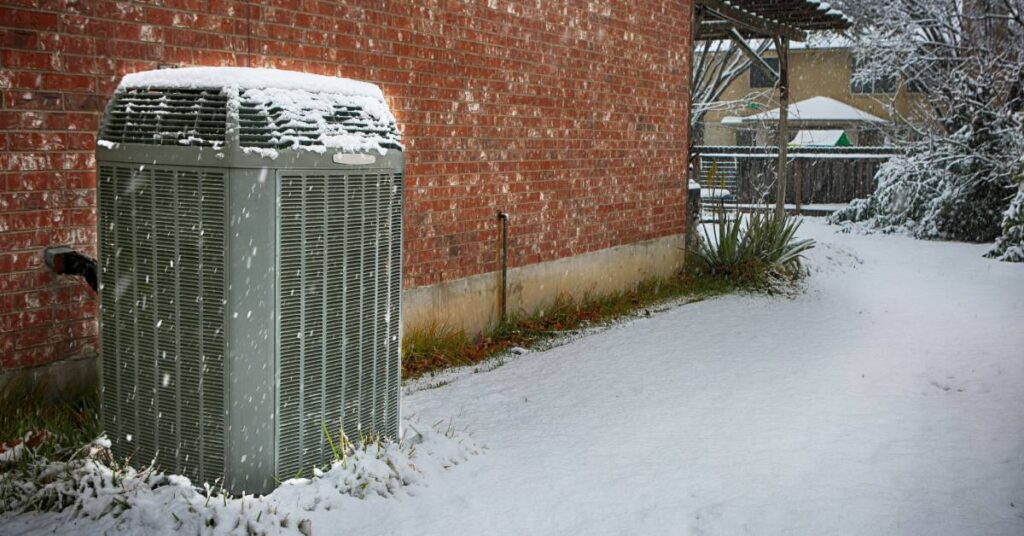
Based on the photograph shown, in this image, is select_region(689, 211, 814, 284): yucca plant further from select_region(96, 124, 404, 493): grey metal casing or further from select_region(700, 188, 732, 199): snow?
select_region(96, 124, 404, 493): grey metal casing

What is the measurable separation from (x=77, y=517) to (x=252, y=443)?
694 mm

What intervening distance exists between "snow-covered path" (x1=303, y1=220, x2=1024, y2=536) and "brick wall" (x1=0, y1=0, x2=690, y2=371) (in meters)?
1.34

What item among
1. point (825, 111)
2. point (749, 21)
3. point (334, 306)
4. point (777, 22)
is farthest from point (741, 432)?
point (825, 111)

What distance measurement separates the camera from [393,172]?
14.9ft

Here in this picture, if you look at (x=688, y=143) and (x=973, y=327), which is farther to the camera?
(x=688, y=143)

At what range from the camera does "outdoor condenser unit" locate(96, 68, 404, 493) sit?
155 inches

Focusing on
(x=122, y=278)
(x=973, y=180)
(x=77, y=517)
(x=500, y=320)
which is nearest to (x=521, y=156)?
(x=500, y=320)

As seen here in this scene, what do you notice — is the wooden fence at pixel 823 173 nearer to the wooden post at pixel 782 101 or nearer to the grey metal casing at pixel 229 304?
the wooden post at pixel 782 101

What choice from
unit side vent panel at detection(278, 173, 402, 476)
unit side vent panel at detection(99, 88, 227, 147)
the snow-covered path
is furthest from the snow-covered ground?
unit side vent panel at detection(99, 88, 227, 147)

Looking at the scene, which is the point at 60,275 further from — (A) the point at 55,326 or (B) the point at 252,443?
(B) the point at 252,443

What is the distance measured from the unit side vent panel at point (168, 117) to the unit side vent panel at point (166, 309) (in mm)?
124

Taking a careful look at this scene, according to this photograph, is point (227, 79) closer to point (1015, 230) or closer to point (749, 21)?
point (749, 21)

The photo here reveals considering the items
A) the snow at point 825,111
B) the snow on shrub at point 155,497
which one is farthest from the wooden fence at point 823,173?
the snow on shrub at point 155,497

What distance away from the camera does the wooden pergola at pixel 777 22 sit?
498 inches
